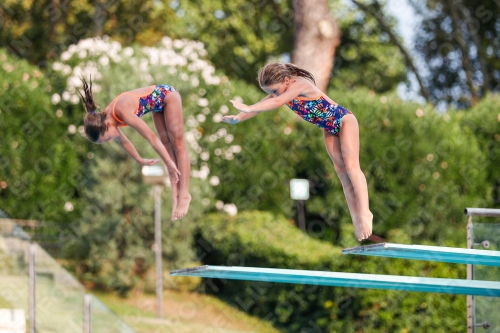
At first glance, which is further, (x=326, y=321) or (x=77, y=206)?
(x=77, y=206)

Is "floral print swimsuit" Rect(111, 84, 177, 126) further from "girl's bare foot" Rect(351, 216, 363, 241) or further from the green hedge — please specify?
the green hedge

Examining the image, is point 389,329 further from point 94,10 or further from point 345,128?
point 94,10

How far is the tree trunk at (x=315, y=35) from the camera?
1505 centimetres

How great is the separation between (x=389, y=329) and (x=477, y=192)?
412 cm

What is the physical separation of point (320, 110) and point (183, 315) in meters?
9.38

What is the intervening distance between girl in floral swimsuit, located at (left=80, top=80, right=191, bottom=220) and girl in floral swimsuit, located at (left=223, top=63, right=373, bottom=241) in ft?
1.81

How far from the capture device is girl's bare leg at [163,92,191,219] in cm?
532

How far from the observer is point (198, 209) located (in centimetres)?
1484

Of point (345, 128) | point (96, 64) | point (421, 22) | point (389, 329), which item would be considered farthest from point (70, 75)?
point (421, 22)

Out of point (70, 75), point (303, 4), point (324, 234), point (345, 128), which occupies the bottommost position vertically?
point (324, 234)

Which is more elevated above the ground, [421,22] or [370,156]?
[421,22]

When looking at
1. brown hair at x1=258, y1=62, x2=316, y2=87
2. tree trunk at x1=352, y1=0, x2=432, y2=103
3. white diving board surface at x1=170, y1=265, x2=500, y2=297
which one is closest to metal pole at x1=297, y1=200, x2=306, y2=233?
tree trunk at x1=352, y1=0, x2=432, y2=103

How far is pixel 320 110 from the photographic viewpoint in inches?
202

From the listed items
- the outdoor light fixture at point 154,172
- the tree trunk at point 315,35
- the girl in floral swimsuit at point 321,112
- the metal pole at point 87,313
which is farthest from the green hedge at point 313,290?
the girl in floral swimsuit at point 321,112
